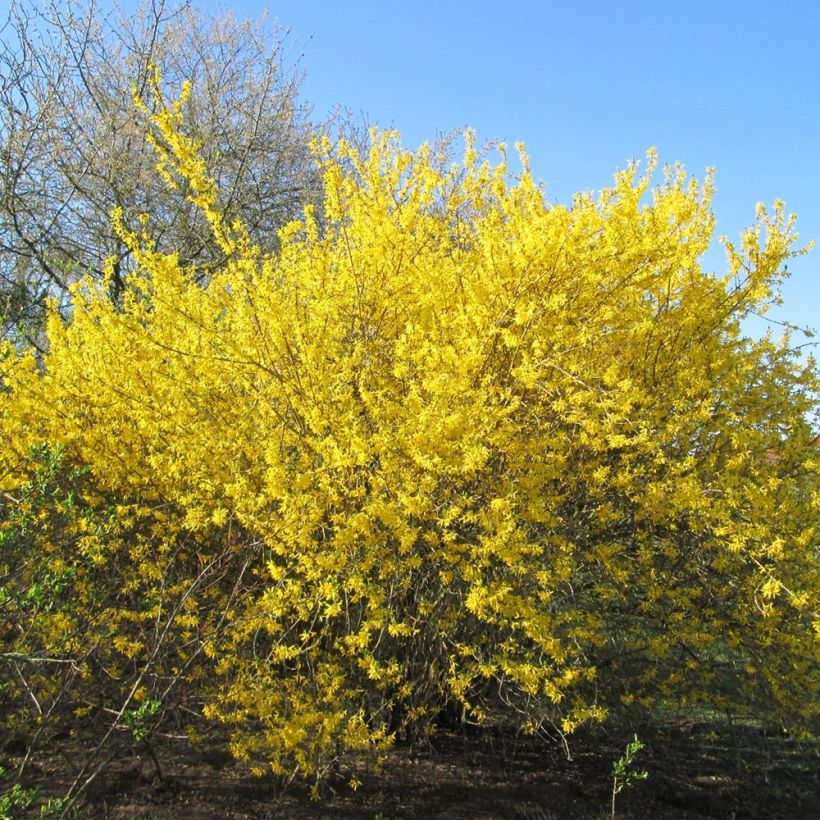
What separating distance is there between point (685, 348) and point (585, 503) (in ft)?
3.32

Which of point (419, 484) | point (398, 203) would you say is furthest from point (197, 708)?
point (398, 203)

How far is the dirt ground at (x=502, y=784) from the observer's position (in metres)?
3.36

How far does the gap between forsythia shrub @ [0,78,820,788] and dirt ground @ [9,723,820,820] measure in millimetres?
283

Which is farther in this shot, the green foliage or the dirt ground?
the dirt ground

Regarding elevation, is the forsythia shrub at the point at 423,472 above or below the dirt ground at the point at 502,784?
above

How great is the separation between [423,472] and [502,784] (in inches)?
79.2

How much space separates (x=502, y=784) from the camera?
383cm

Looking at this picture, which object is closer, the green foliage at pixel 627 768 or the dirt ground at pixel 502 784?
the green foliage at pixel 627 768

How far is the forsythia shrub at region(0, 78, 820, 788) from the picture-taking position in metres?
2.88

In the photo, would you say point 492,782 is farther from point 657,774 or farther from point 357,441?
point 357,441

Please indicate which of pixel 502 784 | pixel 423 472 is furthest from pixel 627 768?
pixel 423 472

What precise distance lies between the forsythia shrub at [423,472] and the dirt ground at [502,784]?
0.28 meters

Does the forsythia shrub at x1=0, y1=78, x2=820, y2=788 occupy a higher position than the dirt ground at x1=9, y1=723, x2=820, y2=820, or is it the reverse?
the forsythia shrub at x1=0, y1=78, x2=820, y2=788

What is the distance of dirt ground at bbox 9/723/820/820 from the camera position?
11.0 ft
